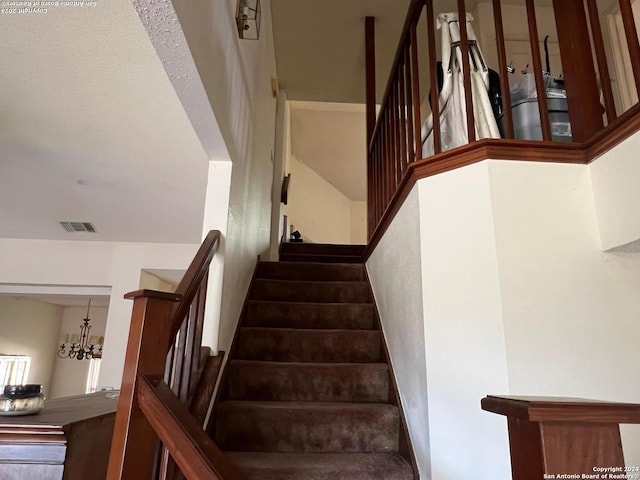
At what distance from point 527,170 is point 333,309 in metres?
1.67

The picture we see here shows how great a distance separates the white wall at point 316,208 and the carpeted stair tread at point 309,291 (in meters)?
4.17

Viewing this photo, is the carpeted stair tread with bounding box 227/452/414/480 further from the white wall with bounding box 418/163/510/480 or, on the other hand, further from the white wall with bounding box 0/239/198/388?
the white wall with bounding box 0/239/198/388

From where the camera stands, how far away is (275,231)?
4566mm

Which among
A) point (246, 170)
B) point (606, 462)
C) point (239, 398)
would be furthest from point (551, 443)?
point (246, 170)

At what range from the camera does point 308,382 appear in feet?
7.48

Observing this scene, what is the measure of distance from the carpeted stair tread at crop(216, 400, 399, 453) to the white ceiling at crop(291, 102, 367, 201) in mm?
5168

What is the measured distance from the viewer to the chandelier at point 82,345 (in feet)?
22.9

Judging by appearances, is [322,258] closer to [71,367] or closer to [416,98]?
[416,98]

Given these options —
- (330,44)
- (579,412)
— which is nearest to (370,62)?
(330,44)

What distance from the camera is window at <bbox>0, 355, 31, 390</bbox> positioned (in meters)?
5.98

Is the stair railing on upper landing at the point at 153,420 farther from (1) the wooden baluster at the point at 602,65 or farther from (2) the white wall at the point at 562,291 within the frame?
(1) the wooden baluster at the point at 602,65

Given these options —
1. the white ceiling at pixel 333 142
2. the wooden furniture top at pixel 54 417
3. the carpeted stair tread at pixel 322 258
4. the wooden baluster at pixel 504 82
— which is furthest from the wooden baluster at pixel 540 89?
the white ceiling at pixel 333 142

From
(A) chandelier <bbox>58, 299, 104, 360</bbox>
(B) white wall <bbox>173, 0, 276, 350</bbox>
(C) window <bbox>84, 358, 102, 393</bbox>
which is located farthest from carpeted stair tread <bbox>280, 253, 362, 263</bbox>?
(C) window <bbox>84, 358, 102, 393</bbox>

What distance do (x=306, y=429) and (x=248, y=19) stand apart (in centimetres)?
226
